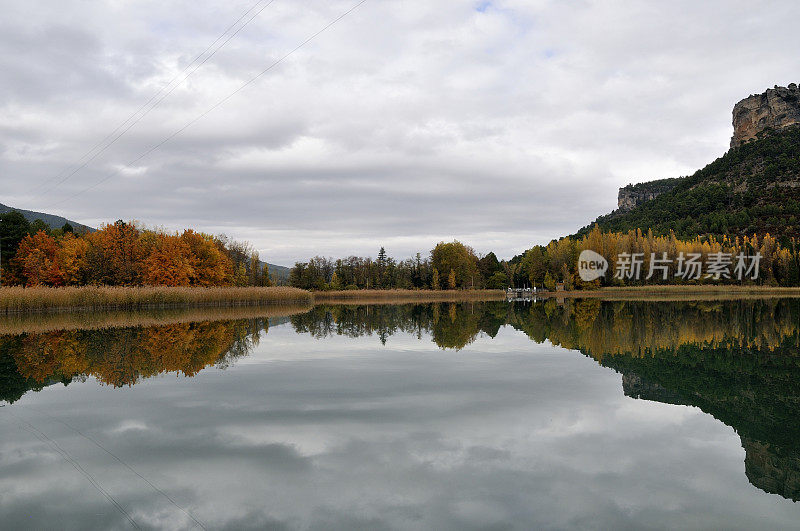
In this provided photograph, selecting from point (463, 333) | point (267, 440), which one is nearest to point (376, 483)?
point (267, 440)

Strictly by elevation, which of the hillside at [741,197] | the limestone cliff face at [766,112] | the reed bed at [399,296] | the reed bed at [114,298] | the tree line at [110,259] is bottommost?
the reed bed at [399,296]

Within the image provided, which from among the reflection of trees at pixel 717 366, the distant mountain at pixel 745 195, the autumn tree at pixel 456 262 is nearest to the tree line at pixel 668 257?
the autumn tree at pixel 456 262

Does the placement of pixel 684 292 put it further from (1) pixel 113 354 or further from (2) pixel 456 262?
(1) pixel 113 354

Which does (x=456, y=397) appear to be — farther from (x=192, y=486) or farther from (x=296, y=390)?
(x=192, y=486)

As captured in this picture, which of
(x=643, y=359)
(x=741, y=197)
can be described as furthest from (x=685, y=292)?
(x=741, y=197)

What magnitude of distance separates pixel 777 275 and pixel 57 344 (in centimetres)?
10406

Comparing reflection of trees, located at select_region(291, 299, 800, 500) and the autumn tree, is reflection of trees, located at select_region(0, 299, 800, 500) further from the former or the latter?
the autumn tree

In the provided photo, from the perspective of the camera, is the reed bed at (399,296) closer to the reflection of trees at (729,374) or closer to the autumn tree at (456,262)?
the autumn tree at (456,262)

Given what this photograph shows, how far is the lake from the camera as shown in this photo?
3.96 m

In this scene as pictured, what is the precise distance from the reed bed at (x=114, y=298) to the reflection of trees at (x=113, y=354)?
14055 mm

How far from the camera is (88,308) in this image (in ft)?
105

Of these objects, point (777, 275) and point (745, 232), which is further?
point (745, 232)

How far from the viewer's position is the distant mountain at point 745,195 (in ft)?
356

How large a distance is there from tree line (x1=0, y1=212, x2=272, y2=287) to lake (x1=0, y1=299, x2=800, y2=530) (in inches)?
1550
